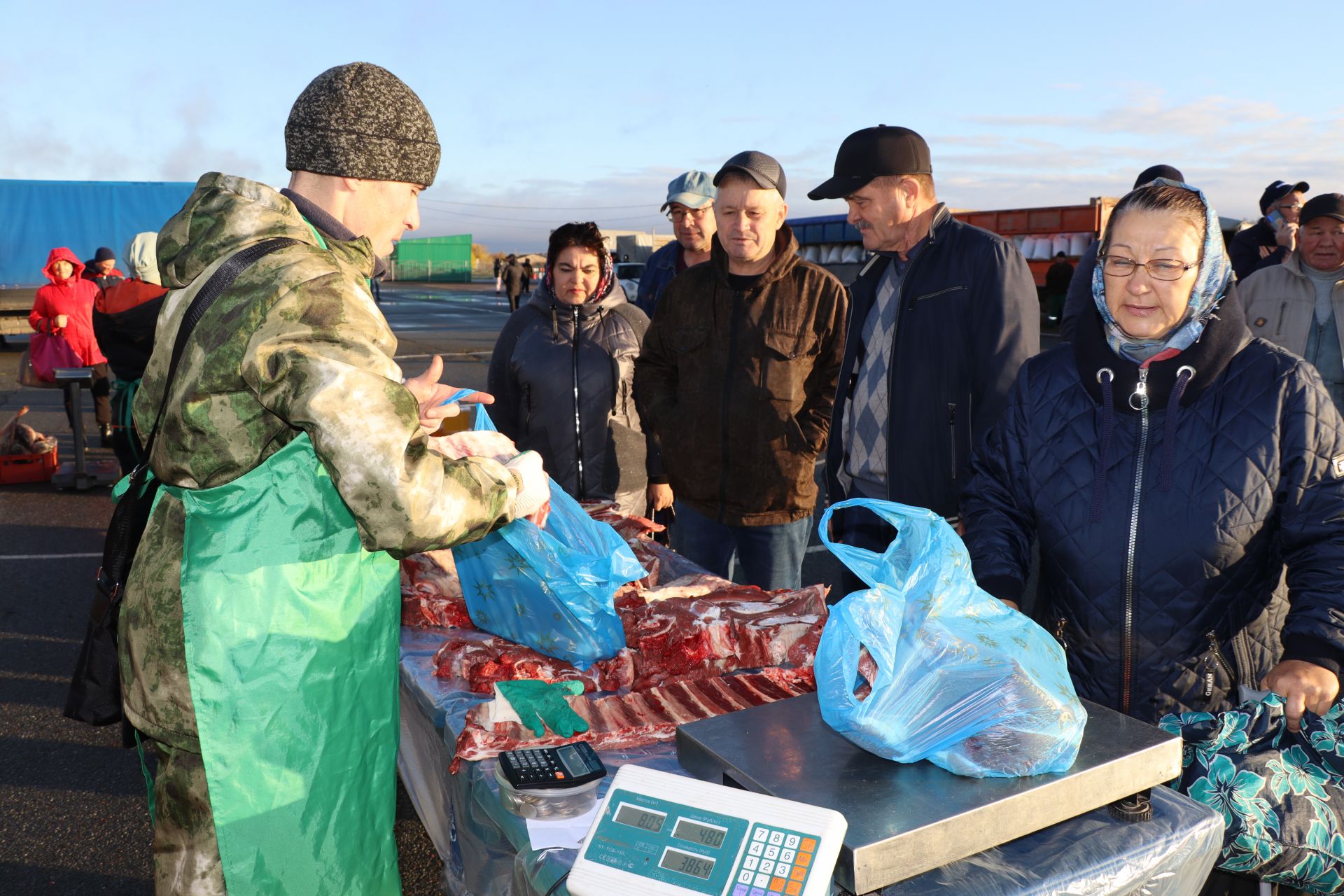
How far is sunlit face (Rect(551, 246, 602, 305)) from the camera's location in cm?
407

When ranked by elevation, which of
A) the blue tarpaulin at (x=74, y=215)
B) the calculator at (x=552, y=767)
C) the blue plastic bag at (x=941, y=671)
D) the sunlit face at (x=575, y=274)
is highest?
the blue tarpaulin at (x=74, y=215)

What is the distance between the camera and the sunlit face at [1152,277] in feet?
6.81

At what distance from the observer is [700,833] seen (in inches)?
51.4

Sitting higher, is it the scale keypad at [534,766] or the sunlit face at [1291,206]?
the sunlit face at [1291,206]

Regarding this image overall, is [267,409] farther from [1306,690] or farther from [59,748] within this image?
[59,748]

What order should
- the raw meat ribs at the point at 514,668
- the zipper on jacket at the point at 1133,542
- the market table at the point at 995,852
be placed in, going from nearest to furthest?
the market table at the point at 995,852 < the zipper on jacket at the point at 1133,542 < the raw meat ribs at the point at 514,668

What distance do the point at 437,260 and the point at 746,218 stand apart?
214 feet

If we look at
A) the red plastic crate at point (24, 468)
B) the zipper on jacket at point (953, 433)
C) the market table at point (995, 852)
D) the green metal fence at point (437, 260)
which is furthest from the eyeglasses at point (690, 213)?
the green metal fence at point (437, 260)

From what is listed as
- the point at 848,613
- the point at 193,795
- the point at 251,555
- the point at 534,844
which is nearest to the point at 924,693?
the point at 848,613

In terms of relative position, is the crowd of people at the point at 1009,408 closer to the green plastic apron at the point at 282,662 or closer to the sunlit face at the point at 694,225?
the sunlit face at the point at 694,225

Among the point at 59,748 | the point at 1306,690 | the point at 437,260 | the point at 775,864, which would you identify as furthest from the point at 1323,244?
the point at 437,260

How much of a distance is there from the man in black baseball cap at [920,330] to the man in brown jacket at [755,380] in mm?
381

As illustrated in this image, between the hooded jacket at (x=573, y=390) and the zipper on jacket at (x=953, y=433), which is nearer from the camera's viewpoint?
the zipper on jacket at (x=953, y=433)

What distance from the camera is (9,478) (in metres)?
8.48
